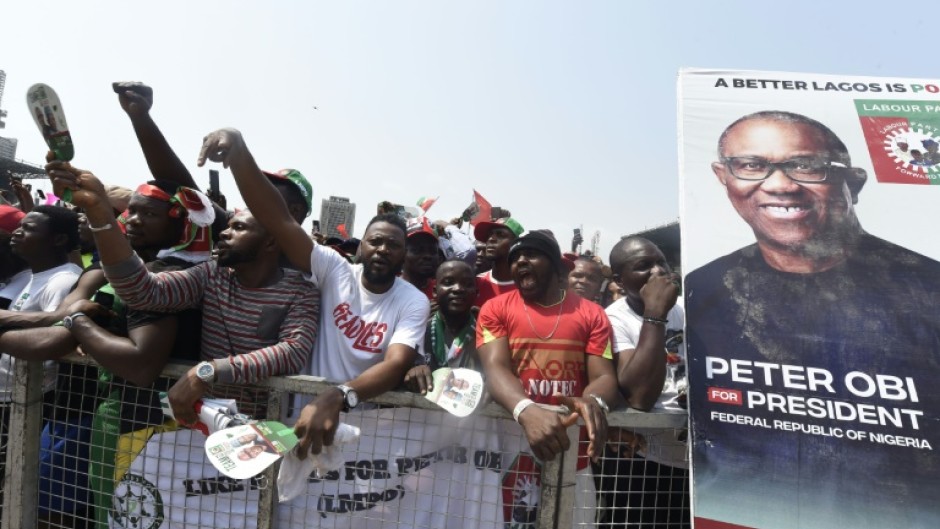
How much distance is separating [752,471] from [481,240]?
2790mm

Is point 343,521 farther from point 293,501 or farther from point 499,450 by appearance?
point 499,450

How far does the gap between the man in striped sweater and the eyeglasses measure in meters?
2.09

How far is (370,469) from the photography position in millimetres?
2514

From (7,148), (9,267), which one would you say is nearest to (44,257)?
(9,267)

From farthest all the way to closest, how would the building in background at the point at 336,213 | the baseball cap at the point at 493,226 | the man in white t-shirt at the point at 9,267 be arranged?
the building in background at the point at 336,213
the baseball cap at the point at 493,226
the man in white t-shirt at the point at 9,267

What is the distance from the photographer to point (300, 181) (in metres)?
3.34

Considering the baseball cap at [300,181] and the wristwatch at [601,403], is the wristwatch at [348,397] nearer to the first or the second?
the wristwatch at [601,403]

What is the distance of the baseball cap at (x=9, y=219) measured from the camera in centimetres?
378

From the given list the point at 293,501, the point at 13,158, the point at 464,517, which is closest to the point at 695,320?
the point at 464,517

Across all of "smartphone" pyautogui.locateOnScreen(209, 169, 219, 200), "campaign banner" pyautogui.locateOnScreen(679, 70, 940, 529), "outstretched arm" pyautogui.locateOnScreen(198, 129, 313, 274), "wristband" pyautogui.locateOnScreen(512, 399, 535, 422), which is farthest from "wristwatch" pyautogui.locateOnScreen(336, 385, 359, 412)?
"smartphone" pyautogui.locateOnScreen(209, 169, 219, 200)

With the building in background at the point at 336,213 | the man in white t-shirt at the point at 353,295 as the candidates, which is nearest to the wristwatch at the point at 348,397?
the man in white t-shirt at the point at 353,295

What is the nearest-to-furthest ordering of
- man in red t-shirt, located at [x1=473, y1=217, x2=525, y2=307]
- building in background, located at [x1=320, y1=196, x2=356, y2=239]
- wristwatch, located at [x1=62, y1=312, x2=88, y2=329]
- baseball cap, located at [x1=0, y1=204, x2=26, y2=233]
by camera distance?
1. wristwatch, located at [x1=62, y1=312, x2=88, y2=329]
2. baseball cap, located at [x1=0, y1=204, x2=26, y2=233]
3. man in red t-shirt, located at [x1=473, y1=217, x2=525, y2=307]
4. building in background, located at [x1=320, y1=196, x2=356, y2=239]

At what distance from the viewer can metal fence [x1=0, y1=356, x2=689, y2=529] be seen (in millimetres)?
2424

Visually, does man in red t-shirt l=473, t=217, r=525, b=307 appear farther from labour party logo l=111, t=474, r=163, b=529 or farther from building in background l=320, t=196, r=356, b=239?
building in background l=320, t=196, r=356, b=239
